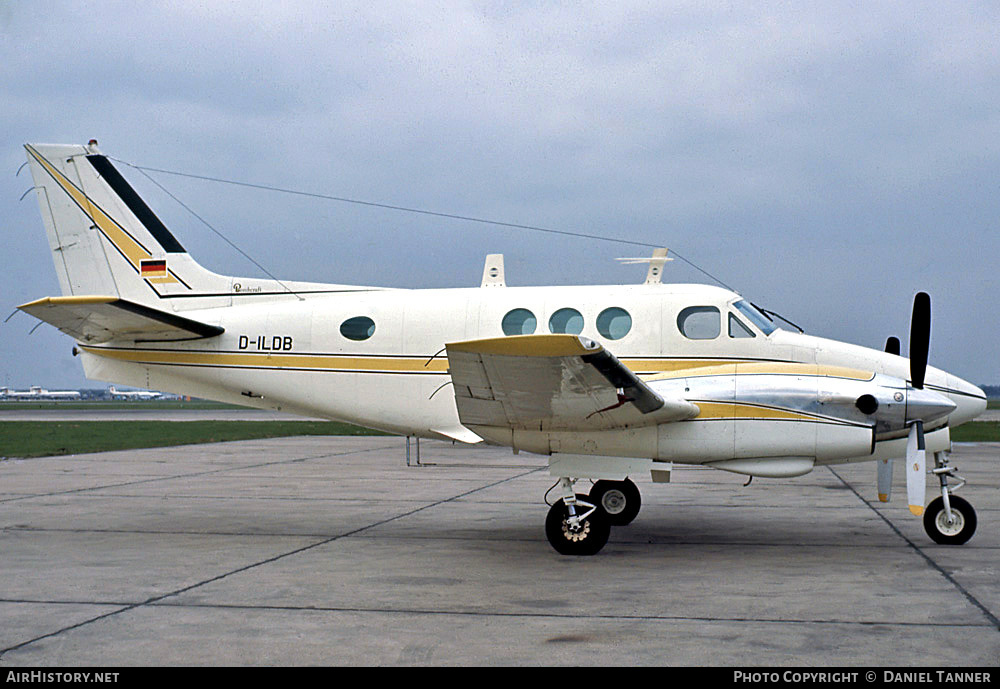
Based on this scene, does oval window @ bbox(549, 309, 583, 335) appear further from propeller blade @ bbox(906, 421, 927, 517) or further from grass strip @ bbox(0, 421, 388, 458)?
grass strip @ bbox(0, 421, 388, 458)

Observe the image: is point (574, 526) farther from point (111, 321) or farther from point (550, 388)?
point (111, 321)

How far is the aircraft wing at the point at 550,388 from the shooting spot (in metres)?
7.57

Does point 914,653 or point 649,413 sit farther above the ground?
point 649,413

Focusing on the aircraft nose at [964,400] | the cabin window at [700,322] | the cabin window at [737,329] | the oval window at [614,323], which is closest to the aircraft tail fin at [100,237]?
the oval window at [614,323]

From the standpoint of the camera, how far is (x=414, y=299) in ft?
36.4

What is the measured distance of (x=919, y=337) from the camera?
909 cm

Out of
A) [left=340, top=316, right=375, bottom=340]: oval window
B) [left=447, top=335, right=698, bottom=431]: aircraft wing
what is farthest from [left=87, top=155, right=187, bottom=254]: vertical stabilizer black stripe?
[left=447, top=335, right=698, bottom=431]: aircraft wing

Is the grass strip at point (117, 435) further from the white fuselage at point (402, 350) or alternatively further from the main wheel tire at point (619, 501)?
the main wheel tire at point (619, 501)

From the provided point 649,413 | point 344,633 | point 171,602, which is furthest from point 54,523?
point 649,413

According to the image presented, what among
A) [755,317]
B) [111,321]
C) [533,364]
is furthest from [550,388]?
[111,321]

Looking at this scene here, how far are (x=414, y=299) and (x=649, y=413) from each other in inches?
142

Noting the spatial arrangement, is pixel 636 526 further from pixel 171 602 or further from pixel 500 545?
pixel 171 602

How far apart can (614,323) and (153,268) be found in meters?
6.21
